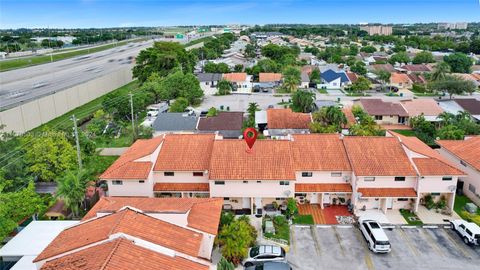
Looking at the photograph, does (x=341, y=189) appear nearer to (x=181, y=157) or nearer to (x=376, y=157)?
(x=376, y=157)

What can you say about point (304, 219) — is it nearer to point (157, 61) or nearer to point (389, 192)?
point (389, 192)

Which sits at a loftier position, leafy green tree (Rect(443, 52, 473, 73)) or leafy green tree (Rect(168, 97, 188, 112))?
leafy green tree (Rect(443, 52, 473, 73))

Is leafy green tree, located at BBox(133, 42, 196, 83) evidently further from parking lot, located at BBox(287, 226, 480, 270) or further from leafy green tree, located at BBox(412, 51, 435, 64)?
leafy green tree, located at BBox(412, 51, 435, 64)

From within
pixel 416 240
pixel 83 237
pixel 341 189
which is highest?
pixel 83 237

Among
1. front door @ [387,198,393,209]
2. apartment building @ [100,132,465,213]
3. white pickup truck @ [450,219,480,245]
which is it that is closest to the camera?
white pickup truck @ [450,219,480,245]

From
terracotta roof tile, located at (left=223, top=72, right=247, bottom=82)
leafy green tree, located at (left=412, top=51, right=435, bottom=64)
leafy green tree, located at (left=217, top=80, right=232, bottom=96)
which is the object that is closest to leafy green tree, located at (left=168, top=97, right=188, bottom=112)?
leafy green tree, located at (left=217, top=80, right=232, bottom=96)

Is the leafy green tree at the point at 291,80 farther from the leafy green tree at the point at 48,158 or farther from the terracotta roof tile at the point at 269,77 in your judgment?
the leafy green tree at the point at 48,158

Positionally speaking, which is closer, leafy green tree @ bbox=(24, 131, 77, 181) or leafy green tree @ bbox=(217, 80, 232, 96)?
leafy green tree @ bbox=(24, 131, 77, 181)

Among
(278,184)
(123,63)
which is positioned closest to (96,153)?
(278,184)
